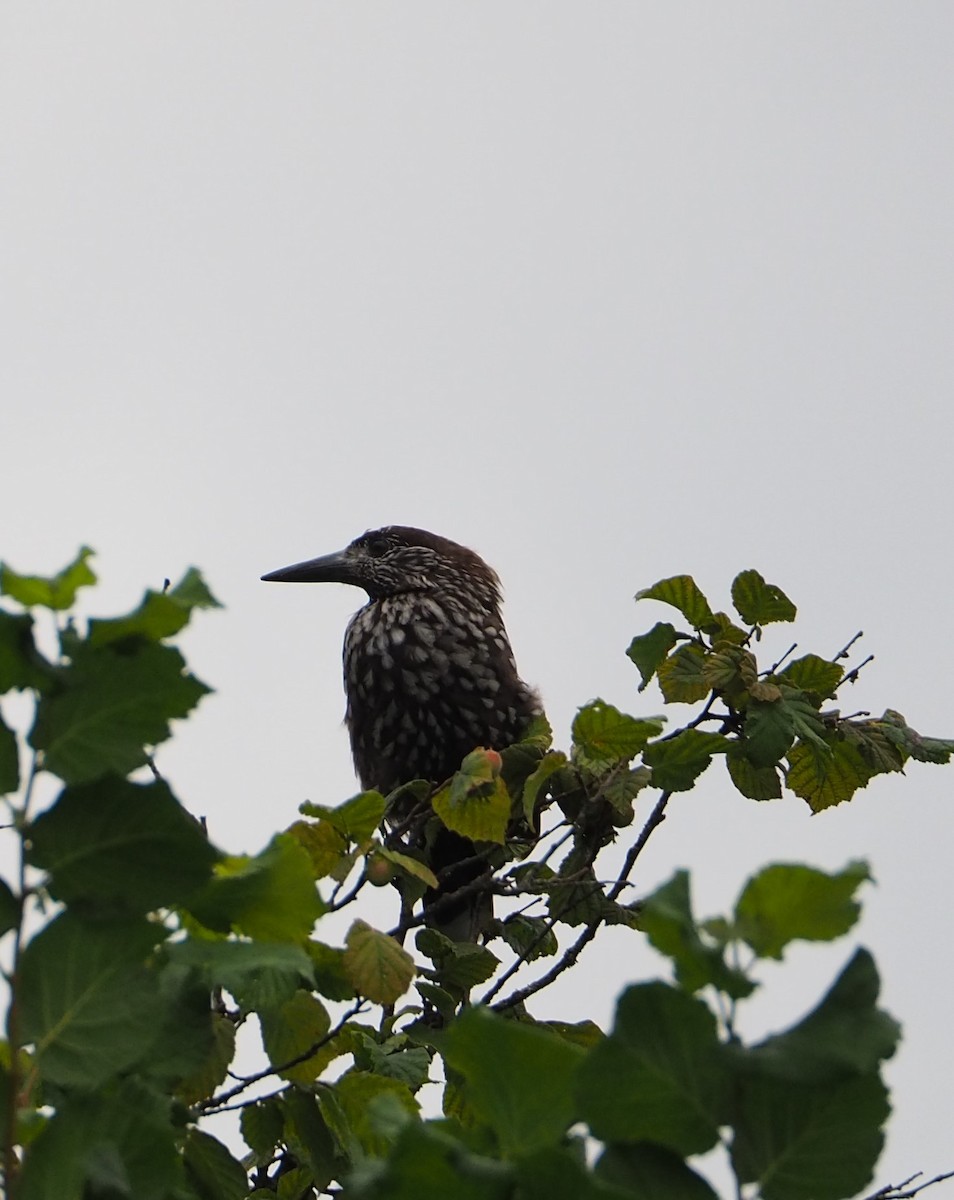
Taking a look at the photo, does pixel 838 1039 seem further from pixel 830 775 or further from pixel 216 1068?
pixel 830 775

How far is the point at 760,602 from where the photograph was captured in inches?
128

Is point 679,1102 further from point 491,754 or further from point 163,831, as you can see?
point 491,754

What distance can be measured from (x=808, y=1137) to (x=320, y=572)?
5020 millimetres

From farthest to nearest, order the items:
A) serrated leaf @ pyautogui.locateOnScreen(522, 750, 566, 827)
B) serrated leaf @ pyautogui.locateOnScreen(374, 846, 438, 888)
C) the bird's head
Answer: the bird's head
serrated leaf @ pyautogui.locateOnScreen(522, 750, 566, 827)
serrated leaf @ pyautogui.locateOnScreen(374, 846, 438, 888)

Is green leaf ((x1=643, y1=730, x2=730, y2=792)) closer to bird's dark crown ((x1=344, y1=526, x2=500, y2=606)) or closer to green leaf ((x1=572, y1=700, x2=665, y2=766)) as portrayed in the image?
green leaf ((x1=572, y1=700, x2=665, y2=766))

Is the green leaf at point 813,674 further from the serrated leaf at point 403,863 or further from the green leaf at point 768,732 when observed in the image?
the serrated leaf at point 403,863

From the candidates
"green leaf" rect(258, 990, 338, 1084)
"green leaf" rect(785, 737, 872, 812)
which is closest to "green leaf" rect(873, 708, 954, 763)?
"green leaf" rect(785, 737, 872, 812)

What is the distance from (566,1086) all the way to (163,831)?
0.31m

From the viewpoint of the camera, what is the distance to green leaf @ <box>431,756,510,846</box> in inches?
118

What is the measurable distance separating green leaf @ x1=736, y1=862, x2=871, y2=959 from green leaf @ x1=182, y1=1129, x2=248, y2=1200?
1191 mm

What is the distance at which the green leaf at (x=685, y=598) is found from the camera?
326 centimetres

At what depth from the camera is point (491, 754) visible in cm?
306

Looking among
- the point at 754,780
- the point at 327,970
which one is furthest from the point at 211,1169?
the point at 754,780

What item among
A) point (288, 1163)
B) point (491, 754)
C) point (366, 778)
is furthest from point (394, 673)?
point (288, 1163)
